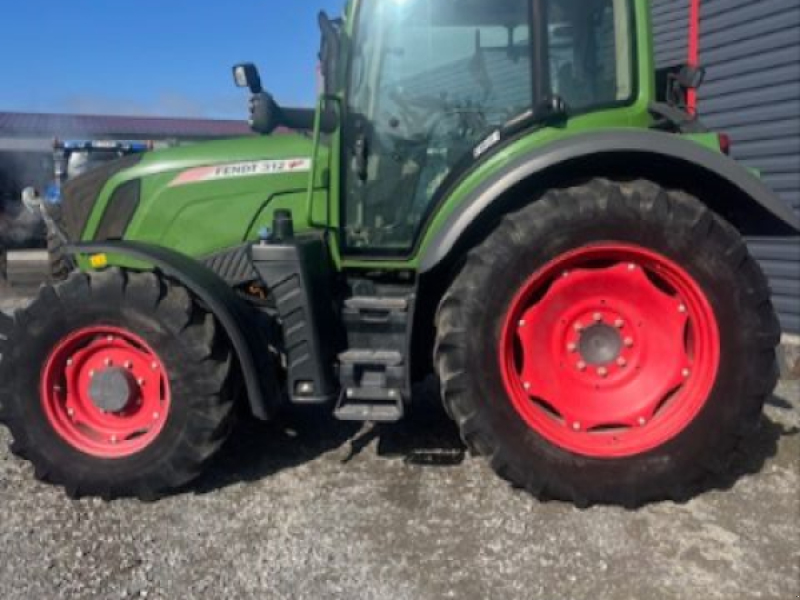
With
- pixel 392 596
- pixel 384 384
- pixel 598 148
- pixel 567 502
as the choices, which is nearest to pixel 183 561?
pixel 392 596

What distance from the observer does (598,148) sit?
2801 millimetres

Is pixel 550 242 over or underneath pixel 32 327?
over

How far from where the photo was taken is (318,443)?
354 centimetres

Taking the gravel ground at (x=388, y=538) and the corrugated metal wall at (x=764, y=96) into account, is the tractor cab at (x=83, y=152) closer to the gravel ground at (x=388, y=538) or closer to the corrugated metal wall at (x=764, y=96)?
the corrugated metal wall at (x=764, y=96)

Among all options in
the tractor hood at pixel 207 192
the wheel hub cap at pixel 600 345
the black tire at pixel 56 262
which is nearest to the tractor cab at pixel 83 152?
the black tire at pixel 56 262

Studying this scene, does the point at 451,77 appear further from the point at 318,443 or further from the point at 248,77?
the point at 318,443

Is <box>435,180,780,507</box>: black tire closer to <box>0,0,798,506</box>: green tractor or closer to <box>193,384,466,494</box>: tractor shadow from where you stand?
<box>0,0,798,506</box>: green tractor

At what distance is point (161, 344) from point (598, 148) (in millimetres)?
1883

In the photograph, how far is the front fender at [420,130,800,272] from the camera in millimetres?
2812

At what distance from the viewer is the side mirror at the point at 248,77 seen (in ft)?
10.3

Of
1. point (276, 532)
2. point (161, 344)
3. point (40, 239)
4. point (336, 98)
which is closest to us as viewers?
point (276, 532)

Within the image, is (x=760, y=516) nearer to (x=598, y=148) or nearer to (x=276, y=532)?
(x=598, y=148)

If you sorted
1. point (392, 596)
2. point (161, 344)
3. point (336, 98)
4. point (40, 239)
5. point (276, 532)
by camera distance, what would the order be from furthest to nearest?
point (40, 239), point (336, 98), point (161, 344), point (276, 532), point (392, 596)

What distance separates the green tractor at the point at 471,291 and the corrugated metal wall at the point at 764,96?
99.3 inches
